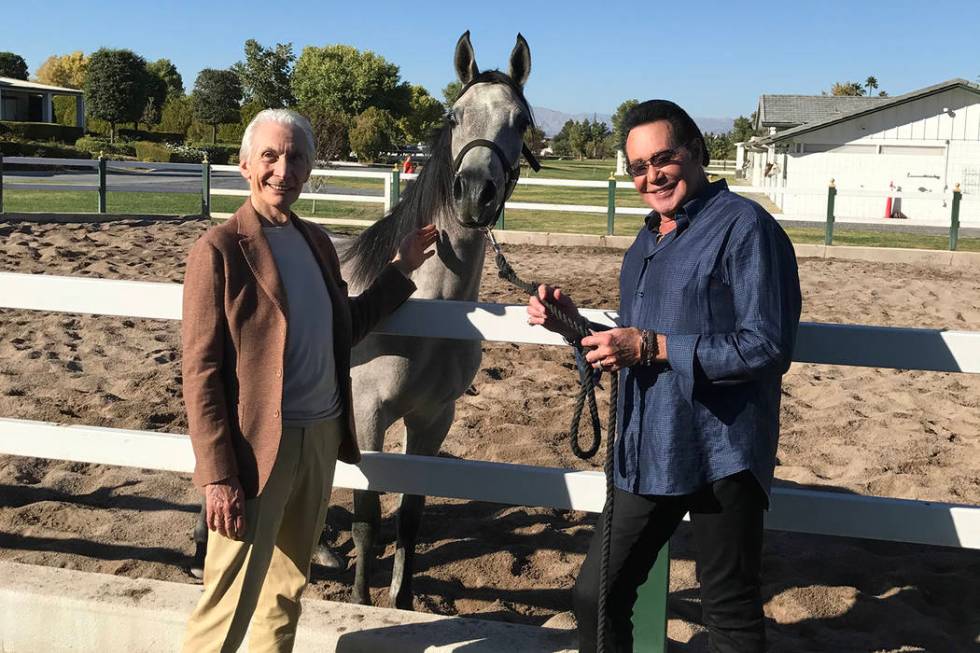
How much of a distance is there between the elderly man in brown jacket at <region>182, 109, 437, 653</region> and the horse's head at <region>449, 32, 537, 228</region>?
2.78 ft

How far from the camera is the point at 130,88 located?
Result: 58.4m

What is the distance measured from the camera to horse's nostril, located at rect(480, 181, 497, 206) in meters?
3.17

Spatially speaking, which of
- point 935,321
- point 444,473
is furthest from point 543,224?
point 444,473

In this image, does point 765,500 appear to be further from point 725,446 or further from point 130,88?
point 130,88

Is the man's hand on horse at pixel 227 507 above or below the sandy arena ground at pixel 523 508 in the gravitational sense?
above

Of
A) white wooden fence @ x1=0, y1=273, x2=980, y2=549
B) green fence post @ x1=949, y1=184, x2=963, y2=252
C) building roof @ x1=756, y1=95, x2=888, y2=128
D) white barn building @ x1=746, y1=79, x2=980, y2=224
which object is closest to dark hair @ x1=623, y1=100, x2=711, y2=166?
white wooden fence @ x1=0, y1=273, x2=980, y2=549

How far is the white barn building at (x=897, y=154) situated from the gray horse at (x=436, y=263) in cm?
2450

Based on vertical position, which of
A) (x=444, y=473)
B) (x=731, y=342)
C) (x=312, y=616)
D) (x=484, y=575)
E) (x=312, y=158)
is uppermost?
(x=312, y=158)

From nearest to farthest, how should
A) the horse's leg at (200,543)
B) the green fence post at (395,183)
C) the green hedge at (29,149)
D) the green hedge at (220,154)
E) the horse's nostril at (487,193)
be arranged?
1. the horse's nostril at (487,193)
2. the horse's leg at (200,543)
3. the green fence post at (395,183)
4. the green hedge at (29,149)
5. the green hedge at (220,154)

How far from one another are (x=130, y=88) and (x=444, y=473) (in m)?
62.2

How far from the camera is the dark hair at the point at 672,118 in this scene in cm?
208

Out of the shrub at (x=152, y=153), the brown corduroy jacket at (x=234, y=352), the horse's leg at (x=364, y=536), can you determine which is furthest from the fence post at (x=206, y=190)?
the shrub at (x=152, y=153)

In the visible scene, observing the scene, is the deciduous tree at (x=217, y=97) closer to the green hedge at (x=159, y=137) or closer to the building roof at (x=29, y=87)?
the building roof at (x=29, y=87)

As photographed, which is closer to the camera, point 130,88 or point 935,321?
point 935,321
